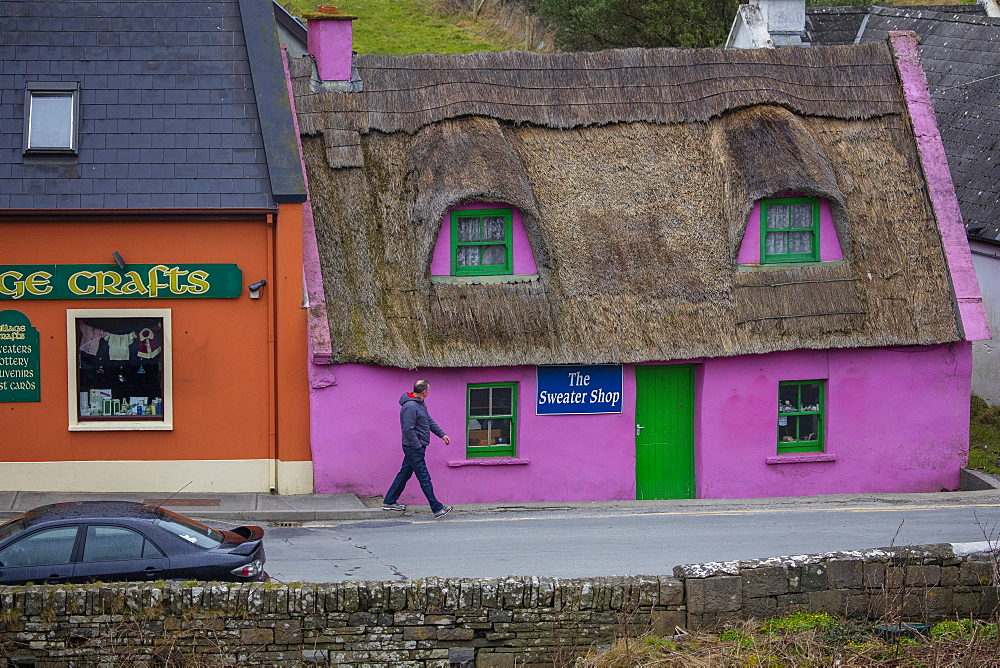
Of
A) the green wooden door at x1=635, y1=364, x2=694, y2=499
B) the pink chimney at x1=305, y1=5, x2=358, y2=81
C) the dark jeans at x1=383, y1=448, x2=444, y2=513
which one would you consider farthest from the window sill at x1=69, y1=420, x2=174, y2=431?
the green wooden door at x1=635, y1=364, x2=694, y2=499

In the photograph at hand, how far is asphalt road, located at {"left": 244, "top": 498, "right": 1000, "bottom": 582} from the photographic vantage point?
42.7ft

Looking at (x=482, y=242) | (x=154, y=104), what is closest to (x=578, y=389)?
(x=482, y=242)

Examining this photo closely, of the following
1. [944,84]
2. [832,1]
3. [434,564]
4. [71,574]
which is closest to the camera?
[71,574]

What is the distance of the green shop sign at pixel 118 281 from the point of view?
16.3m

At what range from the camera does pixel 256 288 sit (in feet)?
54.4

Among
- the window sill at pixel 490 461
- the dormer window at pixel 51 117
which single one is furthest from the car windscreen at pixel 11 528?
the window sill at pixel 490 461

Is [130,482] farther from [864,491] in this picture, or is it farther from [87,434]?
[864,491]

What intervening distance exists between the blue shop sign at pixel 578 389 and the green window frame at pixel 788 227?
10.7 feet

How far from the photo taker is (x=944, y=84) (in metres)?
25.8

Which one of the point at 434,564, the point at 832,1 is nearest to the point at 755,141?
the point at 434,564

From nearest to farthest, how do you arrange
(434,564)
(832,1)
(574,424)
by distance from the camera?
(434,564), (574,424), (832,1)

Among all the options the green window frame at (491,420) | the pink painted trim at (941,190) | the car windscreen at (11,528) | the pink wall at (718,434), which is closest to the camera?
the car windscreen at (11,528)

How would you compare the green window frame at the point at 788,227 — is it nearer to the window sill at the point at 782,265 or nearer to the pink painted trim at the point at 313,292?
the window sill at the point at 782,265

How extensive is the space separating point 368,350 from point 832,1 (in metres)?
23.5
